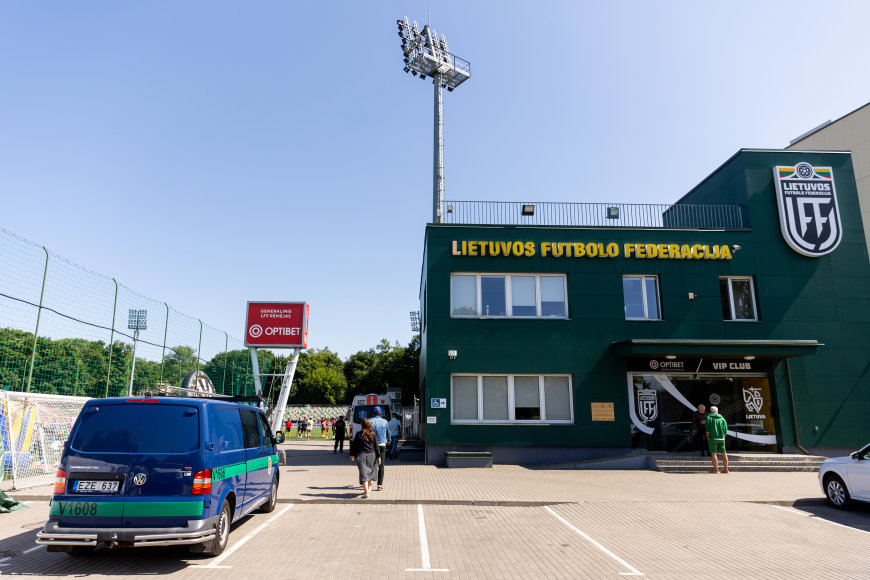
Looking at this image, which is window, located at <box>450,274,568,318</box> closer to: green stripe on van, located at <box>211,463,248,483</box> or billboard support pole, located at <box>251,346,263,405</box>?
green stripe on van, located at <box>211,463,248,483</box>

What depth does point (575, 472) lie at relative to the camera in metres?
16.1

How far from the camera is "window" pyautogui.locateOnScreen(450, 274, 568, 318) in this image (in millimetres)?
18828

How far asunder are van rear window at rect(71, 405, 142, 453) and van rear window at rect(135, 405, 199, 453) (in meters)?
0.11

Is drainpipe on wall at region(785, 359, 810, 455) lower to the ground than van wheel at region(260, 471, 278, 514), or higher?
higher

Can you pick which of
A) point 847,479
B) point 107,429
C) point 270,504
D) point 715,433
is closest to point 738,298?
point 715,433

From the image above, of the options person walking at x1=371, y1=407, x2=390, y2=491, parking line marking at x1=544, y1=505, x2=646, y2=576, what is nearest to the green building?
person walking at x1=371, y1=407, x2=390, y2=491

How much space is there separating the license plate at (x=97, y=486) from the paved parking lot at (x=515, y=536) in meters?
0.95

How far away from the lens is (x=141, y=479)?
624 cm

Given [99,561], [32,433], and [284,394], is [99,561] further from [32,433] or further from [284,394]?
[284,394]

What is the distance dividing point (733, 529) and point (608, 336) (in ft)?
32.6

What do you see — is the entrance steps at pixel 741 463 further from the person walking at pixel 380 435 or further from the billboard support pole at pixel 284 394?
the billboard support pole at pixel 284 394

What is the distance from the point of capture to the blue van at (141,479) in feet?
20.1

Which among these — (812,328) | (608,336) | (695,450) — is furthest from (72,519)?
(812,328)

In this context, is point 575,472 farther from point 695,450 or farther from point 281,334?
point 281,334
